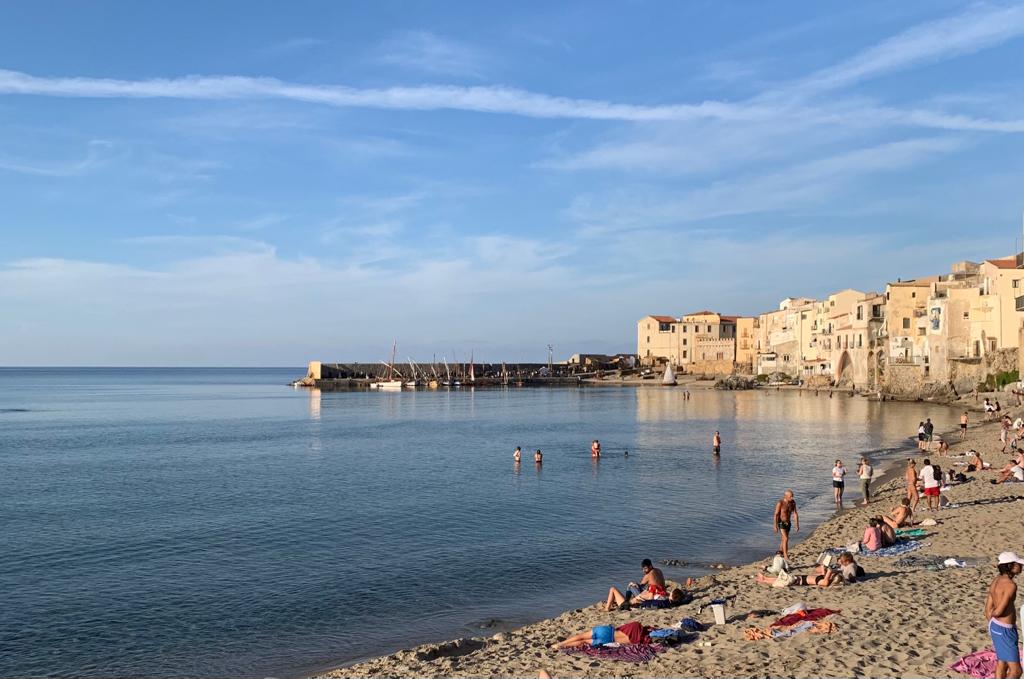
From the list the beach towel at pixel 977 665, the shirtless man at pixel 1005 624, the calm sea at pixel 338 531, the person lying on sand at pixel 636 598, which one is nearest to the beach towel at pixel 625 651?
the person lying on sand at pixel 636 598

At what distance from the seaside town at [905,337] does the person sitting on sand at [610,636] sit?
61308mm

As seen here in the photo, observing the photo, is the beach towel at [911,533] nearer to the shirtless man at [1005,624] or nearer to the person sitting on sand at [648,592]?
the person sitting on sand at [648,592]

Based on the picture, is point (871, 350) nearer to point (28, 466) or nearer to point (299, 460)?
point (299, 460)

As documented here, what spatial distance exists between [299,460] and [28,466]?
1302 cm

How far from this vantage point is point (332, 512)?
26516 mm

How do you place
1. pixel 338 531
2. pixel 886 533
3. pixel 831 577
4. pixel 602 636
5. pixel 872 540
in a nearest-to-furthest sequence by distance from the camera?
pixel 602 636
pixel 831 577
pixel 872 540
pixel 886 533
pixel 338 531

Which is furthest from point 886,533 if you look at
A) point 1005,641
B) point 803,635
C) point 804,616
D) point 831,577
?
point 1005,641

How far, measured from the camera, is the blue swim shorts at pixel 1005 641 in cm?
808

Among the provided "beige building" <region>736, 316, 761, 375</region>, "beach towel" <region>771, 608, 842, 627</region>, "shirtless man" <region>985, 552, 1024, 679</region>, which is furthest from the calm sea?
"beige building" <region>736, 316, 761, 375</region>

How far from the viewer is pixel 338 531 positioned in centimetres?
2338

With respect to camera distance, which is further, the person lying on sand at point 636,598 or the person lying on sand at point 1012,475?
the person lying on sand at point 1012,475

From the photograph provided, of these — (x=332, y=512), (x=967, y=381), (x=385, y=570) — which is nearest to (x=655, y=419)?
(x=967, y=381)

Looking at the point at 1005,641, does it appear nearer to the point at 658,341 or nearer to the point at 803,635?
the point at 803,635

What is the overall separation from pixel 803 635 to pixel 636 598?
350 cm
